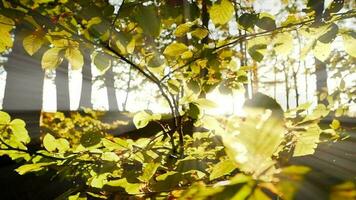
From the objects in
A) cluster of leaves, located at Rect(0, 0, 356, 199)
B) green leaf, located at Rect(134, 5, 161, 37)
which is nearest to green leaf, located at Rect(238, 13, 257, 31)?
cluster of leaves, located at Rect(0, 0, 356, 199)

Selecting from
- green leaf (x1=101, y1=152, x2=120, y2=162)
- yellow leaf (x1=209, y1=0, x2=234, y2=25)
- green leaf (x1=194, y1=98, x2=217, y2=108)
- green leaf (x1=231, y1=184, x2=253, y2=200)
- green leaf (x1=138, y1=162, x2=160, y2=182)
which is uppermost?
yellow leaf (x1=209, y1=0, x2=234, y2=25)

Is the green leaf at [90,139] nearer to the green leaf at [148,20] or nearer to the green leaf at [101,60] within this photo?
the green leaf at [101,60]

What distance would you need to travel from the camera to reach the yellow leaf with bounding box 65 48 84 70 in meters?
1.37

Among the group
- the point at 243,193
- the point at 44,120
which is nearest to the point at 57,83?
the point at 44,120

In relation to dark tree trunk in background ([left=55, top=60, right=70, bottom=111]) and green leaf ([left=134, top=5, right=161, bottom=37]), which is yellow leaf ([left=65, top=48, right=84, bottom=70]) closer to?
green leaf ([left=134, top=5, right=161, bottom=37])

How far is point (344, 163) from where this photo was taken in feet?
5.24

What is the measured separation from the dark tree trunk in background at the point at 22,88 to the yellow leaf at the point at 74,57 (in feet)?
28.7

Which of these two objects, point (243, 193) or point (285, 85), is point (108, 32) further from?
point (285, 85)

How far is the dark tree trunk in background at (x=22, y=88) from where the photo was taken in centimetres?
954

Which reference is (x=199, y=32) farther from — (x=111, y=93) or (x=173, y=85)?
(x=111, y=93)

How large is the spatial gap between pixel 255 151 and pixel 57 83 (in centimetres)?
1793

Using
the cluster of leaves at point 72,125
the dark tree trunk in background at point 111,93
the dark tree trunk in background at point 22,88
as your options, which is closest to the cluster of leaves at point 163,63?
the cluster of leaves at point 72,125

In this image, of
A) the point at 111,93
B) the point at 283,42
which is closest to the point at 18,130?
the point at 283,42

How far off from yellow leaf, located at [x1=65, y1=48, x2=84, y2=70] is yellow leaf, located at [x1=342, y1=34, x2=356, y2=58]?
1.10 meters
